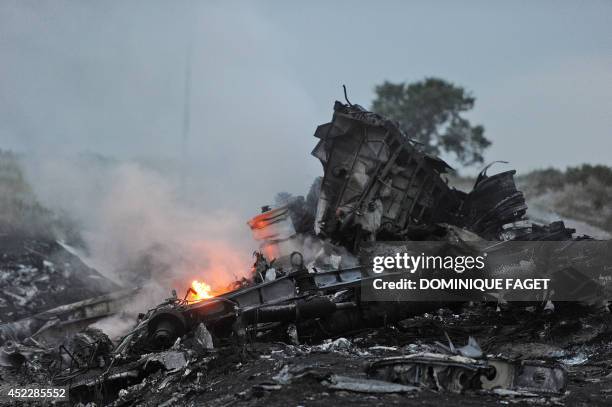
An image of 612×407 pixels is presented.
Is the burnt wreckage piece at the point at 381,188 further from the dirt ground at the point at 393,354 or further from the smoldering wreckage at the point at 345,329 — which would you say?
the dirt ground at the point at 393,354

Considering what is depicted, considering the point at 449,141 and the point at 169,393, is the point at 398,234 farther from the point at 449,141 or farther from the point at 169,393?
the point at 449,141

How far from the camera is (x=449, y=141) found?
3650 cm

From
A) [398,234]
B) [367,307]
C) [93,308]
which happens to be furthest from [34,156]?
[367,307]

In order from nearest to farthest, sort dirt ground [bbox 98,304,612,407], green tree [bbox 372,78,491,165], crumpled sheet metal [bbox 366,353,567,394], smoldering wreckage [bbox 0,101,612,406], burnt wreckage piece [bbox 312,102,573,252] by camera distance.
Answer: dirt ground [bbox 98,304,612,407], crumpled sheet metal [bbox 366,353,567,394], smoldering wreckage [bbox 0,101,612,406], burnt wreckage piece [bbox 312,102,573,252], green tree [bbox 372,78,491,165]

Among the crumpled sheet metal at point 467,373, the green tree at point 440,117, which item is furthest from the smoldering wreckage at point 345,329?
the green tree at point 440,117

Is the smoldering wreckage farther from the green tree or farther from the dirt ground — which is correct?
the green tree

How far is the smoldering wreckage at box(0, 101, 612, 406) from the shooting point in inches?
240

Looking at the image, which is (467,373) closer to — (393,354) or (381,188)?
(393,354)

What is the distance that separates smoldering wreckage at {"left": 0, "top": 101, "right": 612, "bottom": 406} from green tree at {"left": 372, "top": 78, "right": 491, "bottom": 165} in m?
24.0

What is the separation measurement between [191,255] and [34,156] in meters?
7.98

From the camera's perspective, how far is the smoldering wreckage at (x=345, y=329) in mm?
6098

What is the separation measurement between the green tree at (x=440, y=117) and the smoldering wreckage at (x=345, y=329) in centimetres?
2395

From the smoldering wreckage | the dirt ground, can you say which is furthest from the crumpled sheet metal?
the dirt ground

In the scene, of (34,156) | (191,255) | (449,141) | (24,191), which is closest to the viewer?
(191,255)
